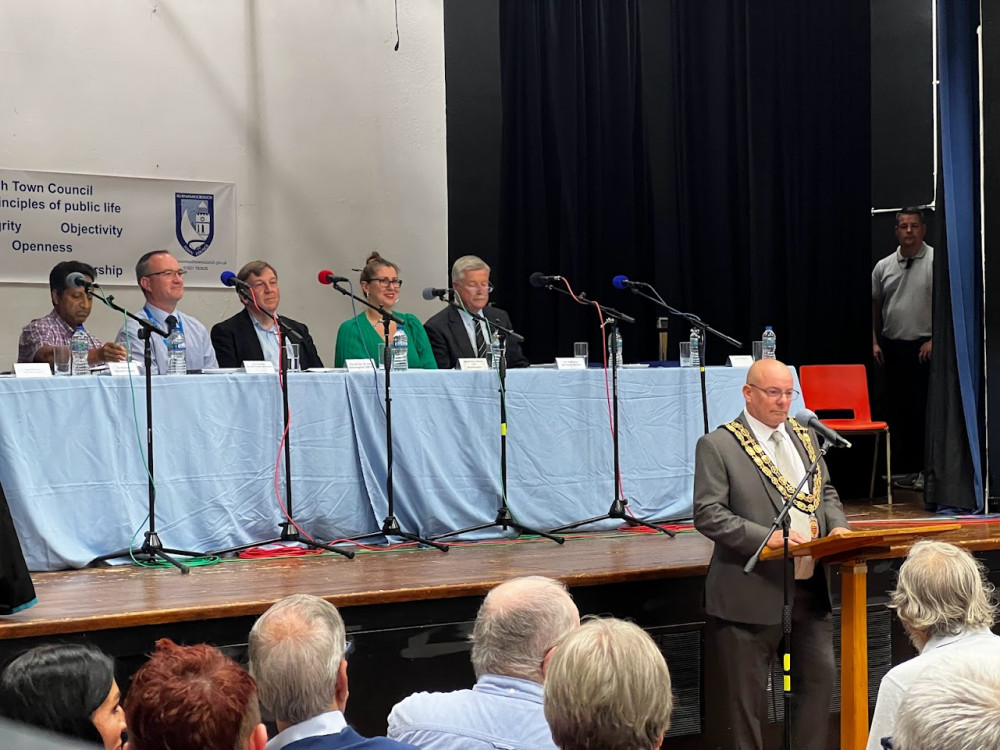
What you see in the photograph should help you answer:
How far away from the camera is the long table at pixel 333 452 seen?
4305 millimetres

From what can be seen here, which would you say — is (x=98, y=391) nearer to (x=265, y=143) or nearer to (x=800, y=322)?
(x=265, y=143)

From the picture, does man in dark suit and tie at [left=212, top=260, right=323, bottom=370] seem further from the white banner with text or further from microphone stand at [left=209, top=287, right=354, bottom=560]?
the white banner with text

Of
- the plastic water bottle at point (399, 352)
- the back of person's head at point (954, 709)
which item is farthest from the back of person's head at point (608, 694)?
the plastic water bottle at point (399, 352)

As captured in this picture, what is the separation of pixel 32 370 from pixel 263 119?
3.11 m

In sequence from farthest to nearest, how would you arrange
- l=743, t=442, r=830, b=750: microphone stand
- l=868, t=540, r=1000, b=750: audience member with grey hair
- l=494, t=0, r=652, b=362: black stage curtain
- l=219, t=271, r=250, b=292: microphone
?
l=494, t=0, r=652, b=362: black stage curtain < l=219, t=271, r=250, b=292: microphone < l=743, t=442, r=830, b=750: microphone stand < l=868, t=540, r=1000, b=750: audience member with grey hair

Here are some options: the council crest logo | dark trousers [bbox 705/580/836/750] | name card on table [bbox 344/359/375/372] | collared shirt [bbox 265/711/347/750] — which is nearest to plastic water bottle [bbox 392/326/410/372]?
name card on table [bbox 344/359/375/372]

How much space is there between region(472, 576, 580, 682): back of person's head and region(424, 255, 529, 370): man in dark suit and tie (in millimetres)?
3418

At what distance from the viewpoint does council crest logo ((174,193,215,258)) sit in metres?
6.85

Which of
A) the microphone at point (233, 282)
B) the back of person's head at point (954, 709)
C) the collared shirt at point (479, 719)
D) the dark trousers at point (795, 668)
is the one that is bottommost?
the dark trousers at point (795, 668)

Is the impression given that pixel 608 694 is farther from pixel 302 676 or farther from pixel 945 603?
pixel 945 603

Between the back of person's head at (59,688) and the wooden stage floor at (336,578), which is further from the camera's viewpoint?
the wooden stage floor at (336,578)

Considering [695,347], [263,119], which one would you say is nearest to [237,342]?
[695,347]

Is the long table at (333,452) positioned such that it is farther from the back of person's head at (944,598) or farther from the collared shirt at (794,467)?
the back of person's head at (944,598)

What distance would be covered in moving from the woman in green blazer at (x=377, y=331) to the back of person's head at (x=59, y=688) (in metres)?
3.52
